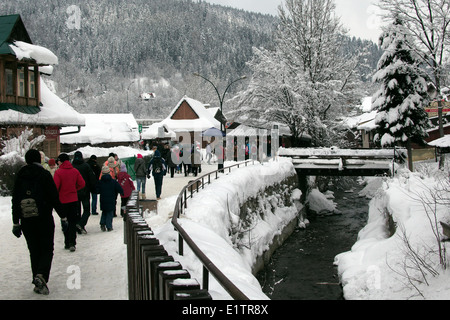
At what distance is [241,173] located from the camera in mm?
18328

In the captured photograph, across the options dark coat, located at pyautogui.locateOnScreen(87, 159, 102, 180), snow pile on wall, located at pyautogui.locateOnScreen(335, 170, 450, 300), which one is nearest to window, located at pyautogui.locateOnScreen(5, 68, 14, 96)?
dark coat, located at pyautogui.locateOnScreen(87, 159, 102, 180)

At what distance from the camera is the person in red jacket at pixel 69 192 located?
26.5ft

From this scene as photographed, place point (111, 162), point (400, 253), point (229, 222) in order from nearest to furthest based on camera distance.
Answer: point (111, 162) < point (400, 253) < point (229, 222)

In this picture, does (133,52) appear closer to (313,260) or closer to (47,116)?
(47,116)

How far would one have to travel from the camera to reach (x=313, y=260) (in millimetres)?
17016

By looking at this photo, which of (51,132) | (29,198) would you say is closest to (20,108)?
(51,132)

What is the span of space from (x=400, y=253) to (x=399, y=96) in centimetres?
1696

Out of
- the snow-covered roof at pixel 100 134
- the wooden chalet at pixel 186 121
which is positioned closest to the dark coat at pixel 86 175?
the snow-covered roof at pixel 100 134

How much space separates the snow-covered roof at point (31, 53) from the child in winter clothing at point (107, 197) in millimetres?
10432

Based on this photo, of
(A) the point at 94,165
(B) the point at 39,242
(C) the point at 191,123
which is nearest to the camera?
(B) the point at 39,242

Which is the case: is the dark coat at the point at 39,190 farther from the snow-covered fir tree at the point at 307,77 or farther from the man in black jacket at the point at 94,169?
the snow-covered fir tree at the point at 307,77

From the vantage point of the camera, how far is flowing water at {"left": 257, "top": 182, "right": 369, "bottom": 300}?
1348 cm
